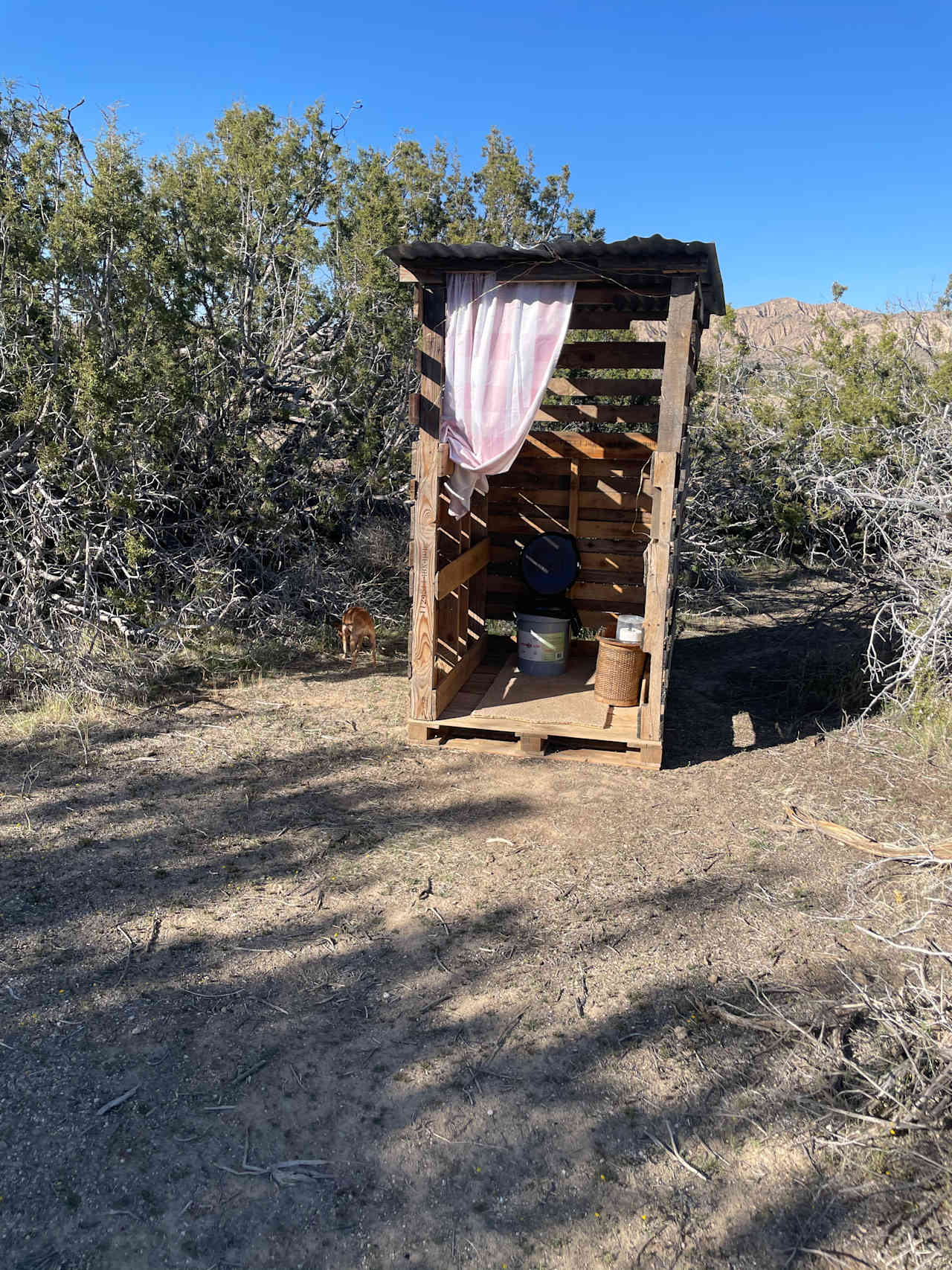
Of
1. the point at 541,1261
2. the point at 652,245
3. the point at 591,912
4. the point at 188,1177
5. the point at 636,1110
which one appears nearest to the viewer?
the point at 541,1261

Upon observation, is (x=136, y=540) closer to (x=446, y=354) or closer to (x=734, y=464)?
(x=446, y=354)

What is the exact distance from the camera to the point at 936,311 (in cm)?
860

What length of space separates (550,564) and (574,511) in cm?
54

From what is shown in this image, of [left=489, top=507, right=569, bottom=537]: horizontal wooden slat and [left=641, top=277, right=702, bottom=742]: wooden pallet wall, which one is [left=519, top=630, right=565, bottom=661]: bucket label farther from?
[left=641, top=277, right=702, bottom=742]: wooden pallet wall

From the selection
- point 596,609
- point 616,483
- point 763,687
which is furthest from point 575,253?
point 763,687

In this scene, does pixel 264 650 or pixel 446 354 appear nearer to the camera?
pixel 446 354

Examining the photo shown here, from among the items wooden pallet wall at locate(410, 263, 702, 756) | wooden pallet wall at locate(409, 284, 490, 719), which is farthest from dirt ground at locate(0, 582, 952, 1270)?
wooden pallet wall at locate(410, 263, 702, 756)

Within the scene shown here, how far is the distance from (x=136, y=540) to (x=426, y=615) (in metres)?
2.52

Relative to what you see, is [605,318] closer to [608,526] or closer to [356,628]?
[608,526]

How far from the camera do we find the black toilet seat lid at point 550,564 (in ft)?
24.9

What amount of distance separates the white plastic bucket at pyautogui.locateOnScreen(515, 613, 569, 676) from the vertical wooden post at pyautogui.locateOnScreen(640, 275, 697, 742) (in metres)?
1.50

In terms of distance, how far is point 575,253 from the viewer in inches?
203

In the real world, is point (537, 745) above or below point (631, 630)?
A: below

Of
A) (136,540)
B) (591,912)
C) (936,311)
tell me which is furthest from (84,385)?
(936,311)
